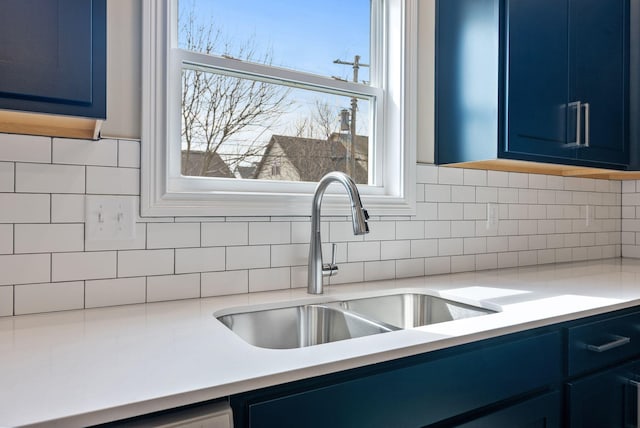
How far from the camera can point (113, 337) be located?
0.93 m

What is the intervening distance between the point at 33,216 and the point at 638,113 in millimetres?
2470

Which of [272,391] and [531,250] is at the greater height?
[531,250]

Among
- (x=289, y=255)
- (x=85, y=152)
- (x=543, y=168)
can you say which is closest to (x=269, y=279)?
(x=289, y=255)

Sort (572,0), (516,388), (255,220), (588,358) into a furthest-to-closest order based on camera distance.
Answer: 1. (572,0)
2. (255,220)
3. (588,358)
4. (516,388)

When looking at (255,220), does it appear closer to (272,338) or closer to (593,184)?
(272,338)

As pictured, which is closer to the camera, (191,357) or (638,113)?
(191,357)

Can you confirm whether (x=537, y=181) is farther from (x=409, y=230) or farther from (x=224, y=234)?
(x=224, y=234)

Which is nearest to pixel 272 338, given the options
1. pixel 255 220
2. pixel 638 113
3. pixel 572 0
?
pixel 255 220

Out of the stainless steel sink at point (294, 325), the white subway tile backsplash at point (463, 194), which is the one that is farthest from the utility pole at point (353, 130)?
the stainless steel sink at point (294, 325)

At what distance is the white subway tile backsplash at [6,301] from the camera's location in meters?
1.09

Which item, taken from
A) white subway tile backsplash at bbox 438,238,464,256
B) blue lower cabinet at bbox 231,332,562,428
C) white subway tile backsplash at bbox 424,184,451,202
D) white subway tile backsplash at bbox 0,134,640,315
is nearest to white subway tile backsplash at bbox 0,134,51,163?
white subway tile backsplash at bbox 0,134,640,315

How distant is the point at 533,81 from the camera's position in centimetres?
168

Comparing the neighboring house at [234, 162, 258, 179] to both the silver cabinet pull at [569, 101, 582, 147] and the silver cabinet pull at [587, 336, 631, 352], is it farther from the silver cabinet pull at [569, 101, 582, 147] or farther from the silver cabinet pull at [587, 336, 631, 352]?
the silver cabinet pull at [569, 101, 582, 147]

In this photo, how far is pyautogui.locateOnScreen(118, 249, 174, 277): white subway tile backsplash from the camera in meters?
1.23
